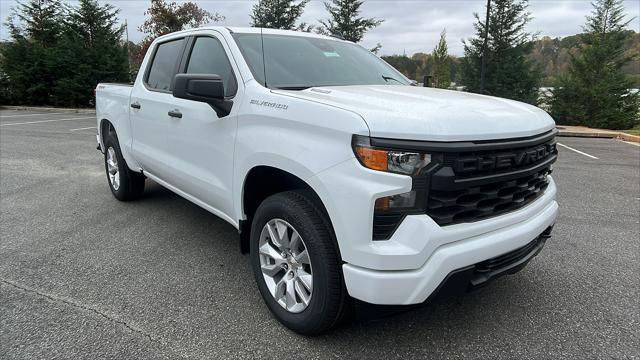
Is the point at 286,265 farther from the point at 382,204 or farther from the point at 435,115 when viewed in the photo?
the point at 435,115

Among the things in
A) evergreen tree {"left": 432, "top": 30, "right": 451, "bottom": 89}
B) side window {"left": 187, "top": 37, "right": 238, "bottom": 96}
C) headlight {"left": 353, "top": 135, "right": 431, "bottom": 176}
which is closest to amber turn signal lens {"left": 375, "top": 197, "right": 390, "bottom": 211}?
headlight {"left": 353, "top": 135, "right": 431, "bottom": 176}

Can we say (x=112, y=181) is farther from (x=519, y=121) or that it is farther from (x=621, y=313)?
(x=621, y=313)

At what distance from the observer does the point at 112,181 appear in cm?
539

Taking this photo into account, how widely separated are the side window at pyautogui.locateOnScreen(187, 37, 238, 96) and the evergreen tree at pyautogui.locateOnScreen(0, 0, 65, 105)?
2118 cm

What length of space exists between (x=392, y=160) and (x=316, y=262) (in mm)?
683

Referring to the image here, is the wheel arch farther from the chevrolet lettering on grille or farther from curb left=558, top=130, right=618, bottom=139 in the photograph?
curb left=558, top=130, right=618, bottom=139

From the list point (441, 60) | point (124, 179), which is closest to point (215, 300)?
point (124, 179)

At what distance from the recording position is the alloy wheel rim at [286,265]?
2.48 metres

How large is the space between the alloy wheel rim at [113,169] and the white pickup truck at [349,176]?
2.09m

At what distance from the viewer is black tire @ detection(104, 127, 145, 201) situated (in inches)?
198

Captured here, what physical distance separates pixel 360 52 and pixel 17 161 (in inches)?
271

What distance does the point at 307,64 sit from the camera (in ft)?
10.9

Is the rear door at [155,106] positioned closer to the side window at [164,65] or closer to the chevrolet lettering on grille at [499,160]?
the side window at [164,65]

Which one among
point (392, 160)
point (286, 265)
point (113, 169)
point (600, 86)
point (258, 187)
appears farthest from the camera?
point (600, 86)
